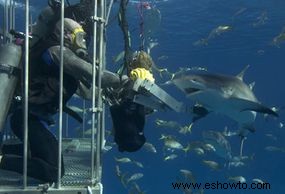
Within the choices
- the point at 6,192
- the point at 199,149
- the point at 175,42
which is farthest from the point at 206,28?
the point at 6,192

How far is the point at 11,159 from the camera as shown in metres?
4.95

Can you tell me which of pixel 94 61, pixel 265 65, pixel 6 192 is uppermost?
pixel 94 61

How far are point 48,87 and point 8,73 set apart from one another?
19.7 inches

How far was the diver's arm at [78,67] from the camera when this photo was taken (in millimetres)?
4277

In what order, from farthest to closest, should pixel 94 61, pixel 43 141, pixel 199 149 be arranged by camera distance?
pixel 199 149
pixel 43 141
pixel 94 61

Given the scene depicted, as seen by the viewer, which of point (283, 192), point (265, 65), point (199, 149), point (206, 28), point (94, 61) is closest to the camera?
point (94, 61)

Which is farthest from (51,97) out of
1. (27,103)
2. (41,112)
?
(27,103)

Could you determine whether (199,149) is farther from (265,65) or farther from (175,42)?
(265,65)

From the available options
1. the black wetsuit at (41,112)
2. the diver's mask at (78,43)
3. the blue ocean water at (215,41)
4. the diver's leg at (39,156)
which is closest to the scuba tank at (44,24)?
the black wetsuit at (41,112)

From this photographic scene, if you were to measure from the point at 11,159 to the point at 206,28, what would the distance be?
27120mm

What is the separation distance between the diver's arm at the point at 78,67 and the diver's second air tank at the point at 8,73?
0.35 meters

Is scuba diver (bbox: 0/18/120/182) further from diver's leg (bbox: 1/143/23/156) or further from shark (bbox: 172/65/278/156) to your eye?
shark (bbox: 172/65/278/156)

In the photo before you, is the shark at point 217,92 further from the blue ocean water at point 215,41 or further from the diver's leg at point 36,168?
the blue ocean water at point 215,41

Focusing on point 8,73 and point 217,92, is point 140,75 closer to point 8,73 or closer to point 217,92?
point 8,73
